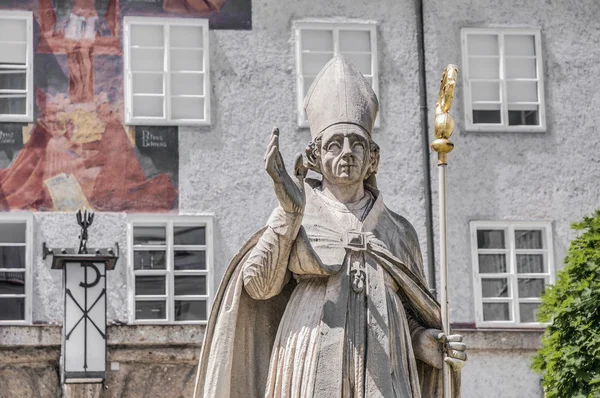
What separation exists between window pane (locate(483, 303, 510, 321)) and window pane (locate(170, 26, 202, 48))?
19.0 ft

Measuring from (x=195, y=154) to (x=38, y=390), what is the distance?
13.8 feet

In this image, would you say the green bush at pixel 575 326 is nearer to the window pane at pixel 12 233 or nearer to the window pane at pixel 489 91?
the window pane at pixel 489 91

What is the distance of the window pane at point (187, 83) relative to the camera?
31547 millimetres

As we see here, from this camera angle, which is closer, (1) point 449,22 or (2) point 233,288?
(2) point 233,288

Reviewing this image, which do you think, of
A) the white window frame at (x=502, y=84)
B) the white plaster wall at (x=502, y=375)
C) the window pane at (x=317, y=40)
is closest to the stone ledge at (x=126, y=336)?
the white plaster wall at (x=502, y=375)

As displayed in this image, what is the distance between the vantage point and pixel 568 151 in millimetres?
32625

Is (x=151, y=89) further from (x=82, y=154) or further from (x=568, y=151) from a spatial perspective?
(x=568, y=151)

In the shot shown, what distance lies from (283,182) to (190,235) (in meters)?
19.5

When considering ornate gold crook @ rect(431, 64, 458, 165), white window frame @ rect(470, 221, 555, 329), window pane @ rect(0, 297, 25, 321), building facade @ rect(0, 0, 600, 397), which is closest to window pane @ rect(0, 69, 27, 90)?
building facade @ rect(0, 0, 600, 397)

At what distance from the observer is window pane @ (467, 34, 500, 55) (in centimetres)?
3269

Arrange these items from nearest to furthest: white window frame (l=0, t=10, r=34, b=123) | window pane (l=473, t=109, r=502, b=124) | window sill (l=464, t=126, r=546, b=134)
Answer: white window frame (l=0, t=10, r=34, b=123)
window sill (l=464, t=126, r=546, b=134)
window pane (l=473, t=109, r=502, b=124)

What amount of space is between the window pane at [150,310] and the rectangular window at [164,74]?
2.69 m

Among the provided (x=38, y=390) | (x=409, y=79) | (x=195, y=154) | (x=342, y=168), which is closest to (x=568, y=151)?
(x=409, y=79)

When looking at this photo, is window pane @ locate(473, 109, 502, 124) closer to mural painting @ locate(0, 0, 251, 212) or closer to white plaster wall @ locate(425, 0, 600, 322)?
white plaster wall @ locate(425, 0, 600, 322)
